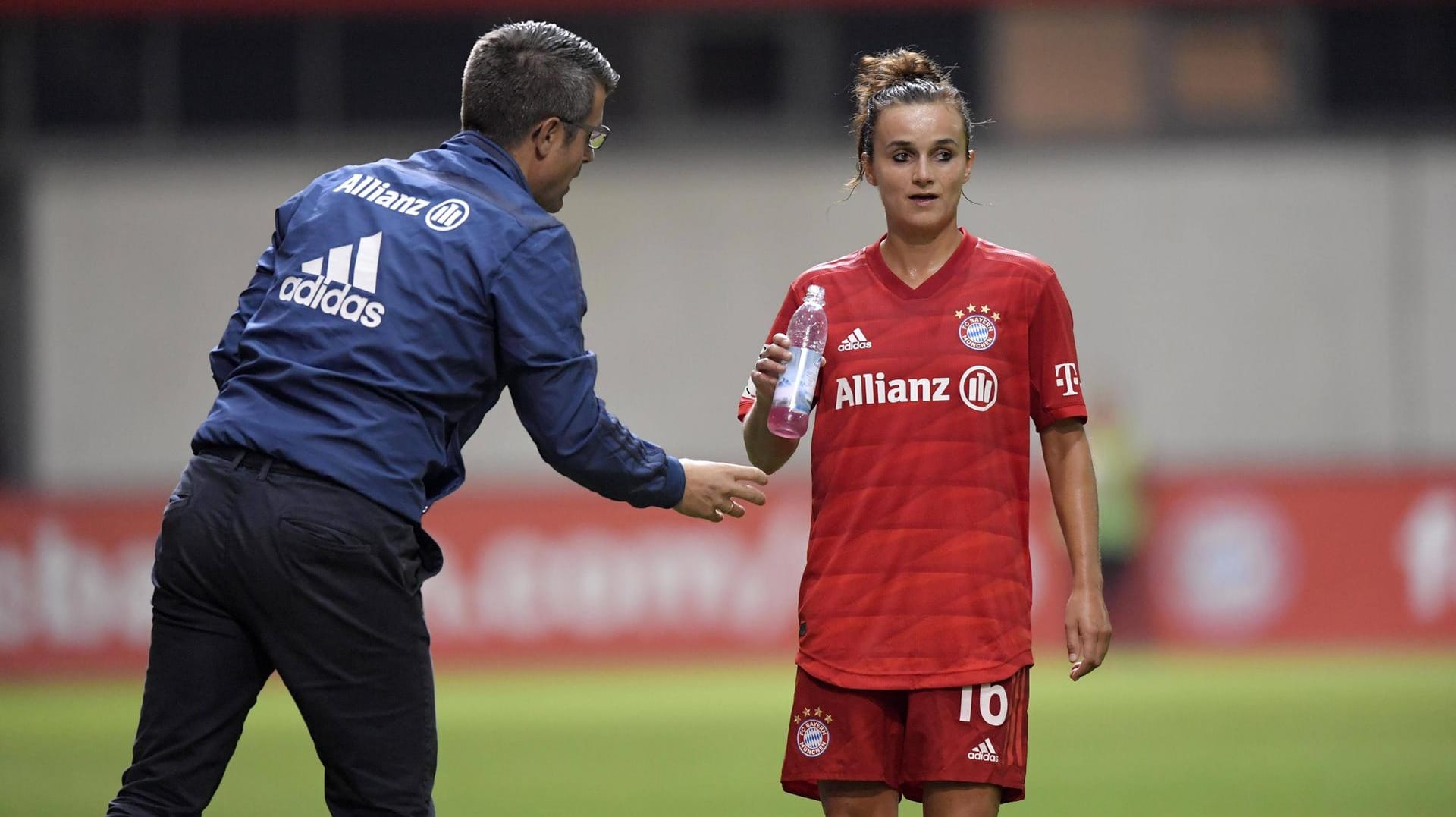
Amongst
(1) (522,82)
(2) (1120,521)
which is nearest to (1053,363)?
(1) (522,82)

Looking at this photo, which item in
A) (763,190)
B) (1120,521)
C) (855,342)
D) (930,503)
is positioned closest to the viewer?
(930,503)

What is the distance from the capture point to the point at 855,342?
4316 mm

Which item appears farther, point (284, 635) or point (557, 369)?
point (557, 369)

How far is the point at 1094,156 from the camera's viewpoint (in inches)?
725

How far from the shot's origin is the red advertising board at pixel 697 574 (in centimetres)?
1288

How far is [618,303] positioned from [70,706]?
8.38m

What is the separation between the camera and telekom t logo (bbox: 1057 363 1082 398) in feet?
14.0

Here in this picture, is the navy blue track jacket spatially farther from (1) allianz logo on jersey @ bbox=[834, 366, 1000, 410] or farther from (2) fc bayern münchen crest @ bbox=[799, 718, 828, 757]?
(2) fc bayern münchen crest @ bbox=[799, 718, 828, 757]

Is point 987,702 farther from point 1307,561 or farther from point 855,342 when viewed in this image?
point 1307,561

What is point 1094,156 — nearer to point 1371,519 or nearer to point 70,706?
point 1371,519

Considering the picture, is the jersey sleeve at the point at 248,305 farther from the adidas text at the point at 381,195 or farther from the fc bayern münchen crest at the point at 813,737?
the fc bayern münchen crest at the point at 813,737

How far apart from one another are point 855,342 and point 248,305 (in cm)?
150

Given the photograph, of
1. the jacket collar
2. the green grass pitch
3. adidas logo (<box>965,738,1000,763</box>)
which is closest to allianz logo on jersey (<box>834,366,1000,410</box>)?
adidas logo (<box>965,738,1000,763</box>)

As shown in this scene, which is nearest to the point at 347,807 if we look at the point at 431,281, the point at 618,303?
the point at 431,281
